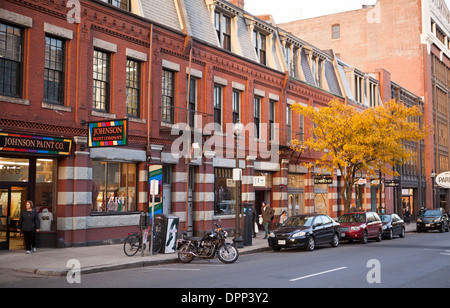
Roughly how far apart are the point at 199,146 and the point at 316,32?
146 feet

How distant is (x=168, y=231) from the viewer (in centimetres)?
1711

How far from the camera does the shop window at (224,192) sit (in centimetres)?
2570

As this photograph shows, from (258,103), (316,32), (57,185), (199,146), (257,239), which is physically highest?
(316,32)

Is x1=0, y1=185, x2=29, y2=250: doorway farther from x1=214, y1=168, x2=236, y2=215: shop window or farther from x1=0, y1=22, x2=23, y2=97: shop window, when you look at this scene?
x1=214, y1=168, x2=236, y2=215: shop window

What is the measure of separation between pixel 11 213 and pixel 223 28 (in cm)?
1489

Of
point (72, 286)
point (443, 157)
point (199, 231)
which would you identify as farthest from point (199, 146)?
point (443, 157)

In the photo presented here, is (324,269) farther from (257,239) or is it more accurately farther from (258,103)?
(258,103)

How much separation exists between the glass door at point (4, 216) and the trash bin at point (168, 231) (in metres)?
5.11

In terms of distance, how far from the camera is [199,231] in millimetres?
23875

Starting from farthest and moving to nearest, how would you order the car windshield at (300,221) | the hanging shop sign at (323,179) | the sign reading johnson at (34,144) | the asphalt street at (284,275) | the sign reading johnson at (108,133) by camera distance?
the hanging shop sign at (323,179) < the car windshield at (300,221) < the sign reading johnson at (108,133) < the sign reading johnson at (34,144) < the asphalt street at (284,275)

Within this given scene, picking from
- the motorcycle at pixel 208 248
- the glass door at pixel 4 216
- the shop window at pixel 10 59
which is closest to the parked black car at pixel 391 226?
the motorcycle at pixel 208 248

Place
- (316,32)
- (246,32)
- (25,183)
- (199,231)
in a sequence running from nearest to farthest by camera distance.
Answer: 1. (25,183)
2. (199,231)
3. (246,32)
4. (316,32)

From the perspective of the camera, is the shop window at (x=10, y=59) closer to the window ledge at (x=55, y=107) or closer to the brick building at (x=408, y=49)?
the window ledge at (x=55, y=107)
